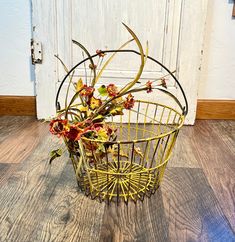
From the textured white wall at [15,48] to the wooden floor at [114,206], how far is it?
0.46m

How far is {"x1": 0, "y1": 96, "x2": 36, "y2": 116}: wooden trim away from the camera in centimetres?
142

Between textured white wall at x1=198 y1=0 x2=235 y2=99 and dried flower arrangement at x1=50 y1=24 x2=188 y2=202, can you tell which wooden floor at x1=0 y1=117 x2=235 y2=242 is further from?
textured white wall at x1=198 y1=0 x2=235 y2=99

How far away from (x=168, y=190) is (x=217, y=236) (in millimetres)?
186

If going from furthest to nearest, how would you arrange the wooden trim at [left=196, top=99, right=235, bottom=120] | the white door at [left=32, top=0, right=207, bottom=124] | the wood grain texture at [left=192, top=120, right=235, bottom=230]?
the wooden trim at [left=196, top=99, right=235, bottom=120], the white door at [left=32, top=0, right=207, bottom=124], the wood grain texture at [left=192, top=120, right=235, bottom=230]

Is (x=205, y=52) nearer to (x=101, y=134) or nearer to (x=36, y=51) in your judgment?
(x=36, y=51)

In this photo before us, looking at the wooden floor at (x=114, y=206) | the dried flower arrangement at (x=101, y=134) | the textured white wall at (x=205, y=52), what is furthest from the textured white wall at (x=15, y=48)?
the dried flower arrangement at (x=101, y=134)

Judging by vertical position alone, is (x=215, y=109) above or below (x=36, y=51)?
below

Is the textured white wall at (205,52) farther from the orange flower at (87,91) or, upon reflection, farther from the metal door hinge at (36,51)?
the orange flower at (87,91)

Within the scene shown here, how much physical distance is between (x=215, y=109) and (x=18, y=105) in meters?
0.90

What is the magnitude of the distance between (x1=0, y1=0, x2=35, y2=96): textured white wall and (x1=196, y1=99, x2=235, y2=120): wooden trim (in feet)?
2.53

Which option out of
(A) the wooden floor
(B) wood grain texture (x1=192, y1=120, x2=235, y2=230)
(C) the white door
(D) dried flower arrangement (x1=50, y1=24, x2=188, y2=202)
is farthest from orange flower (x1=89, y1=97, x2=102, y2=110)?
(C) the white door

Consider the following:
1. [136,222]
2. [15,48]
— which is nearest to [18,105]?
[15,48]

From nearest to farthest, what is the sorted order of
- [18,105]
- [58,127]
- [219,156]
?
[58,127], [219,156], [18,105]

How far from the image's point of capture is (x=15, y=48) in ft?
4.50
